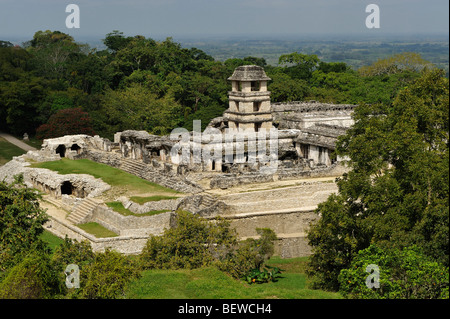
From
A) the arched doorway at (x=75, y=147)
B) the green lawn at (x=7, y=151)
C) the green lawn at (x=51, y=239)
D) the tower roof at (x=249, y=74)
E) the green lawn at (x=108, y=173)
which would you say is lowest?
the green lawn at (x=51, y=239)

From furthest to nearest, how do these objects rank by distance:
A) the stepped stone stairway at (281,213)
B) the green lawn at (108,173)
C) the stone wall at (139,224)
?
1. the green lawn at (108,173)
2. the stone wall at (139,224)
3. the stepped stone stairway at (281,213)

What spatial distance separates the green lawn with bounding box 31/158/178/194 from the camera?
3434cm

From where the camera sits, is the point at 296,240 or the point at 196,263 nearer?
the point at 196,263

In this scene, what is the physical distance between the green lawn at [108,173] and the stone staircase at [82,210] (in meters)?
2.00

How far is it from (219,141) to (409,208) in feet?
53.5

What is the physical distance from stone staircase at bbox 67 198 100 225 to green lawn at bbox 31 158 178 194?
2.00m

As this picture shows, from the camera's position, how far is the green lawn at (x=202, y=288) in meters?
19.3

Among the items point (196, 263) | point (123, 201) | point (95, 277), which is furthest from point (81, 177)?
point (95, 277)

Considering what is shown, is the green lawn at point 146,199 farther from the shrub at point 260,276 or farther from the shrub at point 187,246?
the shrub at point 260,276

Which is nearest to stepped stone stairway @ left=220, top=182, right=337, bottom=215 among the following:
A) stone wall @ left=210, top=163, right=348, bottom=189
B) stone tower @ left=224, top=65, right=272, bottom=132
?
stone wall @ left=210, top=163, right=348, bottom=189

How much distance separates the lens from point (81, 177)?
36469 millimetres

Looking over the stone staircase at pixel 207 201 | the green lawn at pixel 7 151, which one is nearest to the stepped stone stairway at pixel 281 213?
the stone staircase at pixel 207 201

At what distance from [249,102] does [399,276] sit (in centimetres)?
2172
